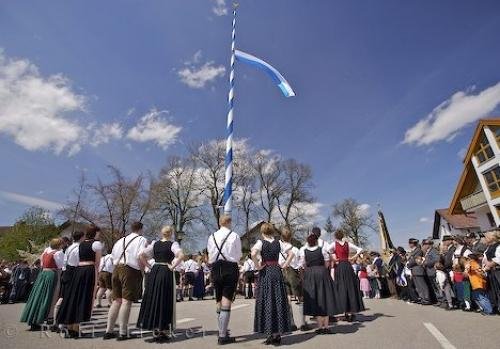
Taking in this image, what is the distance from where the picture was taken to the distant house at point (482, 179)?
90.7 feet

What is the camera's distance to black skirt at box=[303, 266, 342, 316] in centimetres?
619

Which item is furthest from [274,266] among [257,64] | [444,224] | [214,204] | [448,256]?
[444,224]

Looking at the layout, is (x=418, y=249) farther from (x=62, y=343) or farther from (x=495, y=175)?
(x=495, y=175)

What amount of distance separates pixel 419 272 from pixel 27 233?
2203 inches

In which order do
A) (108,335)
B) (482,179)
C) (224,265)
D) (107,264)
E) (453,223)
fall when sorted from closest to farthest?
(224,265)
(108,335)
(107,264)
(482,179)
(453,223)

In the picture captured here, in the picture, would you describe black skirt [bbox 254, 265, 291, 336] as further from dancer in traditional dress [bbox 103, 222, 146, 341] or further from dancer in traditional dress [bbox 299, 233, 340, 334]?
dancer in traditional dress [bbox 103, 222, 146, 341]

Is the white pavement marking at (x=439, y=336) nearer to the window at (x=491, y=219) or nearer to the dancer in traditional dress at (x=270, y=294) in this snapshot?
the dancer in traditional dress at (x=270, y=294)

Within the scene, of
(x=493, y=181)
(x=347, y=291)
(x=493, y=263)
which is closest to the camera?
(x=347, y=291)

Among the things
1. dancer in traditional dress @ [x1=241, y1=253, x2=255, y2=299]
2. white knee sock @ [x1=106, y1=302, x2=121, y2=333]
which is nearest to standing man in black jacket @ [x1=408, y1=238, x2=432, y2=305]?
dancer in traditional dress @ [x1=241, y1=253, x2=255, y2=299]

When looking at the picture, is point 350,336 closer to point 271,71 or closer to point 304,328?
point 304,328

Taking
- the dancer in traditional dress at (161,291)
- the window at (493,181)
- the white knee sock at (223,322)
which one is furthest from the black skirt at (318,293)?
the window at (493,181)

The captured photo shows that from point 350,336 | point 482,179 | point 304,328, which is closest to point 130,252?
point 304,328

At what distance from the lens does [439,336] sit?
5594 mm

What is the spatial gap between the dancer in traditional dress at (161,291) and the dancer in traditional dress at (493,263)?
705 centimetres
